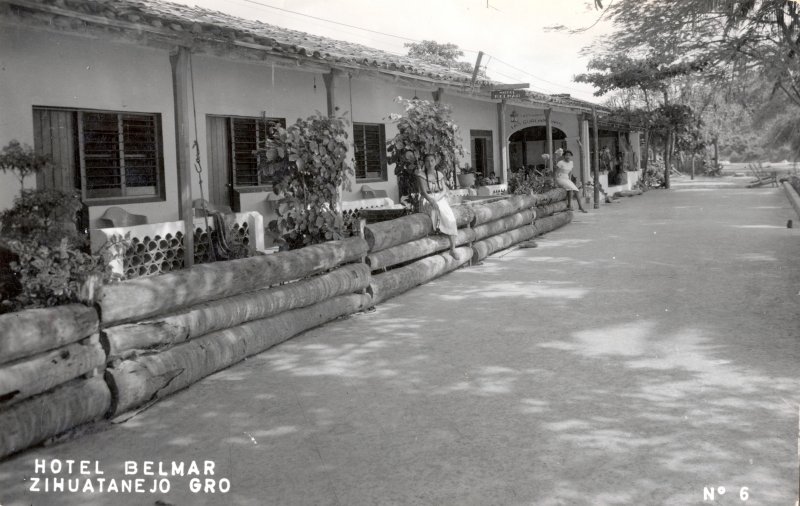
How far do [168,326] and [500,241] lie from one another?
26.6 feet

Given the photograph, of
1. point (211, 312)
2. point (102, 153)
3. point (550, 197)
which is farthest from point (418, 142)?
point (550, 197)

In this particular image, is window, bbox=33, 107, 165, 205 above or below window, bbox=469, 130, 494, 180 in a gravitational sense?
below

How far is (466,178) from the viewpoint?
17.6 metres

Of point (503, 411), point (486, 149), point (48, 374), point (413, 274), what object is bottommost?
point (503, 411)

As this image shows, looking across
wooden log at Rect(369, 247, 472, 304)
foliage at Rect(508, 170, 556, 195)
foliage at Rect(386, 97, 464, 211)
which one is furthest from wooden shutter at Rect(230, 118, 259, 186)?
foliage at Rect(508, 170, 556, 195)

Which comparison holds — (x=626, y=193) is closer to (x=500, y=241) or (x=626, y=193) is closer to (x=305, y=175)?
(x=500, y=241)

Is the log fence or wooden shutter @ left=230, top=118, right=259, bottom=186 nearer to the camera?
the log fence

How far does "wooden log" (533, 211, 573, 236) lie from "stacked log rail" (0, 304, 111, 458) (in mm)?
11189

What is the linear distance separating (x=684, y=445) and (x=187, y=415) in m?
2.99

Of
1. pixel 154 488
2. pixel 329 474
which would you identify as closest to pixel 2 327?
pixel 154 488

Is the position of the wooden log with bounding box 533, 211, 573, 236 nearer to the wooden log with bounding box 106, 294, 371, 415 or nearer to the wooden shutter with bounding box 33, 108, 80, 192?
the wooden log with bounding box 106, 294, 371, 415

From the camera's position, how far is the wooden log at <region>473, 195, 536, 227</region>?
12.0 m

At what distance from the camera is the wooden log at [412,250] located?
880 centimetres

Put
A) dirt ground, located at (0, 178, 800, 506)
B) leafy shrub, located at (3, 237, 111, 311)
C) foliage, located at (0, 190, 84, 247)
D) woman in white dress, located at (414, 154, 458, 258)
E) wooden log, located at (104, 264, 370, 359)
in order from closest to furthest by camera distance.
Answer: dirt ground, located at (0, 178, 800, 506) → leafy shrub, located at (3, 237, 111, 311) → wooden log, located at (104, 264, 370, 359) → foliage, located at (0, 190, 84, 247) → woman in white dress, located at (414, 154, 458, 258)
